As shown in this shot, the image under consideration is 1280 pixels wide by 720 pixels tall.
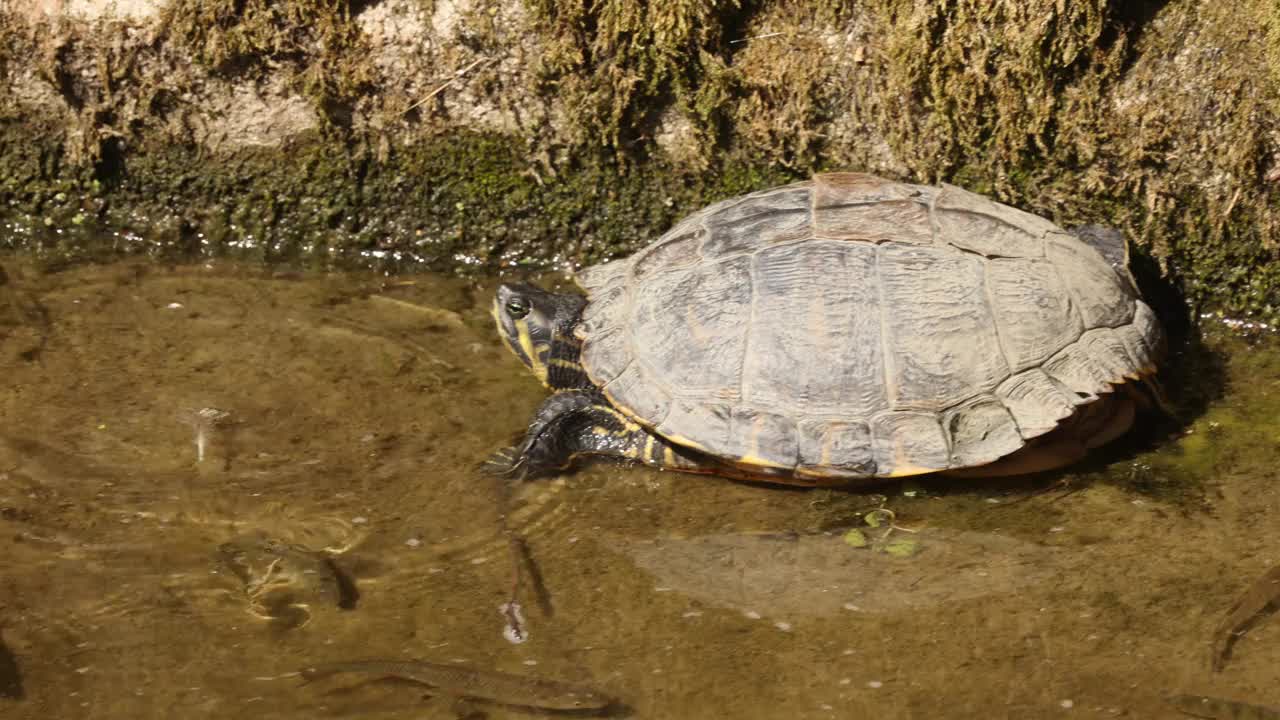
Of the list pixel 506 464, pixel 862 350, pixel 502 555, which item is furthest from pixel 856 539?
pixel 506 464

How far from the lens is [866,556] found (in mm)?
4445

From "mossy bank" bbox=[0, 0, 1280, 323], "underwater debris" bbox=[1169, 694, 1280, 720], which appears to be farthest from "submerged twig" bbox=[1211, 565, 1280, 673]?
"mossy bank" bbox=[0, 0, 1280, 323]

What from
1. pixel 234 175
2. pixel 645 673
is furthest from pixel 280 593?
pixel 234 175

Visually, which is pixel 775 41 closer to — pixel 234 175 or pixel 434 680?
pixel 234 175

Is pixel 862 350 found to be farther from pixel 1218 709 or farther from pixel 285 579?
pixel 285 579

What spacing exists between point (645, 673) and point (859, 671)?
686 millimetres

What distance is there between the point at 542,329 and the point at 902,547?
1.84 m

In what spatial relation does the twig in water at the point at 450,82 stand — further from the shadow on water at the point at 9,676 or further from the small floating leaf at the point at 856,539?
the shadow on water at the point at 9,676

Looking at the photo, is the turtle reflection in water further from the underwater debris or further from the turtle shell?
the underwater debris

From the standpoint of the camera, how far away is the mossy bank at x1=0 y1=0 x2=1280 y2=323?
5367 millimetres

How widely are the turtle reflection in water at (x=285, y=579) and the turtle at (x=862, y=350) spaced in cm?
91

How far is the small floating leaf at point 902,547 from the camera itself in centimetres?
445

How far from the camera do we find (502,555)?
4.49 metres

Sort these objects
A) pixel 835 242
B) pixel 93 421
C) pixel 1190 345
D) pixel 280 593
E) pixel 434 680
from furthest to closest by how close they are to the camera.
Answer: pixel 1190 345 → pixel 93 421 → pixel 835 242 → pixel 280 593 → pixel 434 680
